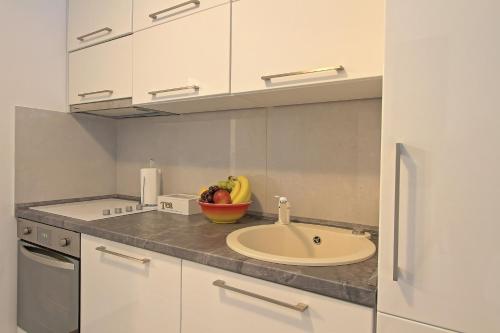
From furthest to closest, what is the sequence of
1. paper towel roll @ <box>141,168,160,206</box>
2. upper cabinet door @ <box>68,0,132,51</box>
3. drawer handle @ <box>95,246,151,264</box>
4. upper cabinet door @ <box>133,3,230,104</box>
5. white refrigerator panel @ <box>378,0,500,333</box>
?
1. paper towel roll @ <box>141,168,160,206</box>
2. upper cabinet door @ <box>68,0,132,51</box>
3. upper cabinet door @ <box>133,3,230,104</box>
4. drawer handle @ <box>95,246,151,264</box>
5. white refrigerator panel @ <box>378,0,500,333</box>

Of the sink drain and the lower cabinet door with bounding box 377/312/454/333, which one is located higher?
the sink drain

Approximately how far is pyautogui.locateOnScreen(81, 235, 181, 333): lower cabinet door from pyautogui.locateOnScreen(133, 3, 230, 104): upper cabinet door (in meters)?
0.67

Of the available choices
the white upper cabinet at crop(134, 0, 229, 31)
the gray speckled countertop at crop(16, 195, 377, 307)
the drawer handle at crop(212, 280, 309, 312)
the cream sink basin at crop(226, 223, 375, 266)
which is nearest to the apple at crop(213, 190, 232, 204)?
the gray speckled countertop at crop(16, 195, 377, 307)

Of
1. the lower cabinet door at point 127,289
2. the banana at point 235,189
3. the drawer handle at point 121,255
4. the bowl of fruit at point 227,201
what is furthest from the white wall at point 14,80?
the banana at point 235,189

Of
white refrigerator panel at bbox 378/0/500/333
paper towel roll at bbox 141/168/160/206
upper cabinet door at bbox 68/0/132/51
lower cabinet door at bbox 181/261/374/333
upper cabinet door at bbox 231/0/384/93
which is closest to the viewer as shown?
white refrigerator panel at bbox 378/0/500/333

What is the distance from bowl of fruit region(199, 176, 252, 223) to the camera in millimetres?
1406

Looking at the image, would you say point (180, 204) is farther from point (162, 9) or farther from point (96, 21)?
point (96, 21)

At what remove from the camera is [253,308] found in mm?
894

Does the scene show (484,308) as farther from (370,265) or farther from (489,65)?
(489,65)

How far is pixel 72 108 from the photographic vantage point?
189 cm

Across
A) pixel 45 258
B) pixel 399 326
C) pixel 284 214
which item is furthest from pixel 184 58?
pixel 399 326

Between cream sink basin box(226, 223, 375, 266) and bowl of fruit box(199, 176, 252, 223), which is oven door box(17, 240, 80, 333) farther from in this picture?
cream sink basin box(226, 223, 375, 266)

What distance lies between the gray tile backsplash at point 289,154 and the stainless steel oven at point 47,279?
642 mm

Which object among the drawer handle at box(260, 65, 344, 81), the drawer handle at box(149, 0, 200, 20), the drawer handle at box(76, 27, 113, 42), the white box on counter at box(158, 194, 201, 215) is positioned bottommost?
the white box on counter at box(158, 194, 201, 215)
